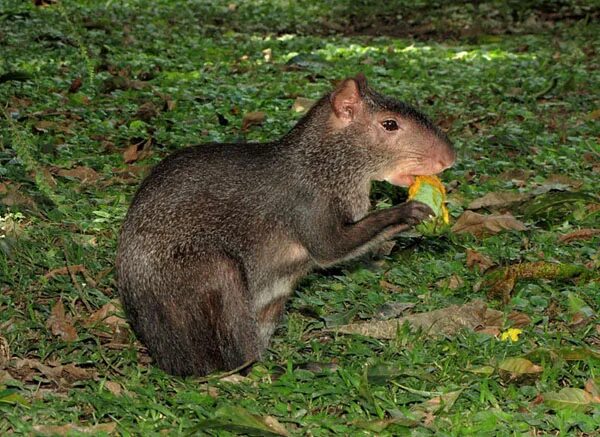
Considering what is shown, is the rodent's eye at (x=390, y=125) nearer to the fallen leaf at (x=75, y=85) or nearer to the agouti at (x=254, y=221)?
the agouti at (x=254, y=221)

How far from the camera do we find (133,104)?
7312 mm

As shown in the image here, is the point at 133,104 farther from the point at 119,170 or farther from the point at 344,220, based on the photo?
the point at 344,220

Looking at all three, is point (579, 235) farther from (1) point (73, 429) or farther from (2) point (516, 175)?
(1) point (73, 429)

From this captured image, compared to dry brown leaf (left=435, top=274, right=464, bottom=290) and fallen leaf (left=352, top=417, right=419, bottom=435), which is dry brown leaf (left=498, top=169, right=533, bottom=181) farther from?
fallen leaf (left=352, top=417, right=419, bottom=435)

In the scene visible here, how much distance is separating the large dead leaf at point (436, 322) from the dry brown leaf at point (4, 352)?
1.29 m

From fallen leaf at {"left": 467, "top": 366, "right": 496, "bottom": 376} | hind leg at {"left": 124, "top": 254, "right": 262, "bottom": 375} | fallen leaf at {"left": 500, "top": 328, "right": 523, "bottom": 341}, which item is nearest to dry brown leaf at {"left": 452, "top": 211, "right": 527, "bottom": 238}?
fallen leaf at {"left": 500, "top": 328, "right": 523, "bottom": 341}

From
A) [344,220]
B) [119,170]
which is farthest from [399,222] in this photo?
[119,170]

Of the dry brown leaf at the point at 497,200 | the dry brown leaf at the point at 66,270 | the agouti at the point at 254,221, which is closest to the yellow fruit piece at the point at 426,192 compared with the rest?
the agouti at the point at 254,221

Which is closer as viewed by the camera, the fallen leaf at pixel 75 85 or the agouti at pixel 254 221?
Answer: the agouti at pixel 254 221

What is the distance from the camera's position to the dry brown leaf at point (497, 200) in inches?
224

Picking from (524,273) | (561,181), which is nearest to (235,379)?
(524,273)

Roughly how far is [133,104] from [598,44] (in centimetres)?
535

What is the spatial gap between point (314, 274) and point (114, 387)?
152 cm

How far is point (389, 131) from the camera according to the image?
4.45 m
